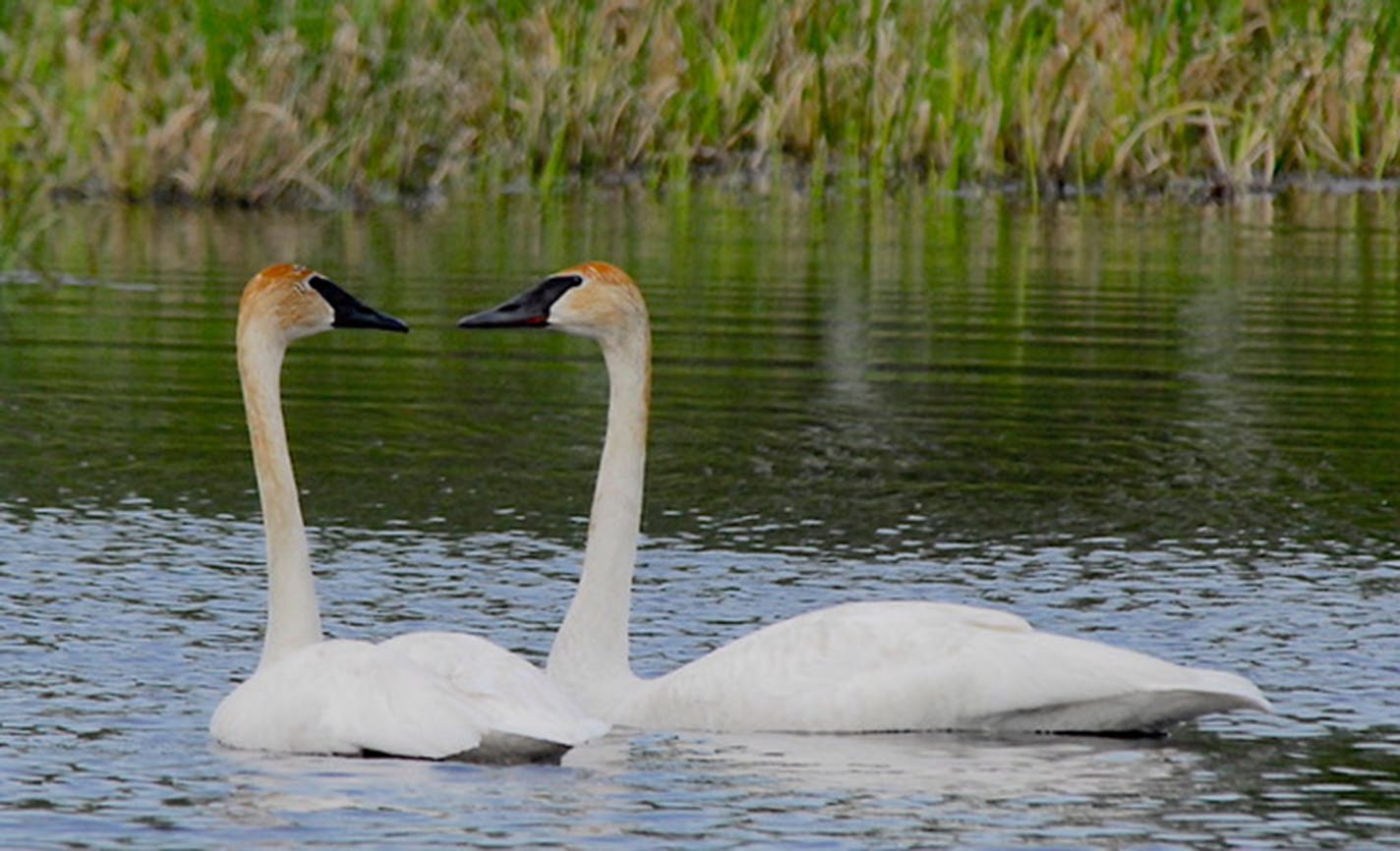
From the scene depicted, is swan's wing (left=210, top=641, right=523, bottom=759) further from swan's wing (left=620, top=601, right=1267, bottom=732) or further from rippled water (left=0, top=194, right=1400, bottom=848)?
swan's wing (left=620, top=601, right=1267, bottom=732)

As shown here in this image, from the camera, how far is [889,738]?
27.0 ft

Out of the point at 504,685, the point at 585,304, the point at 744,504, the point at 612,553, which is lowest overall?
the point at 744,504

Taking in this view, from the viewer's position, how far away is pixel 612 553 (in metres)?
8.84

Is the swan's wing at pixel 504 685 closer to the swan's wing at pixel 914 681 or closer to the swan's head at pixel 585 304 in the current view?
the swan's wing at pixel 914 681

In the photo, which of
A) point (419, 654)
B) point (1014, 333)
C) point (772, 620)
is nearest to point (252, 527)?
point (772, 620)

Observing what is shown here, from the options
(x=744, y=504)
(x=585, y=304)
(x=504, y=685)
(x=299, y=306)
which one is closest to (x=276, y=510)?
(x=299, y=306)

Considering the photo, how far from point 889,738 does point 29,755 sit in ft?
6.55

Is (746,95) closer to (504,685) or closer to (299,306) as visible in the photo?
(299,306)

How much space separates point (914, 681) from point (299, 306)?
6.04 ft

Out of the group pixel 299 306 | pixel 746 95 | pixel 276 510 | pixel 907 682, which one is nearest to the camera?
pixel 907 682

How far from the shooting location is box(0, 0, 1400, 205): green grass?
75.1 ft

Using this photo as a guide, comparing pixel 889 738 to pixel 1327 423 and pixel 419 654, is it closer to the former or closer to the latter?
pixel 419 654

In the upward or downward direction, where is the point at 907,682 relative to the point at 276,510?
downward

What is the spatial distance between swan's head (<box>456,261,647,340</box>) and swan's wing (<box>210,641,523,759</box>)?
1273 millimetres
